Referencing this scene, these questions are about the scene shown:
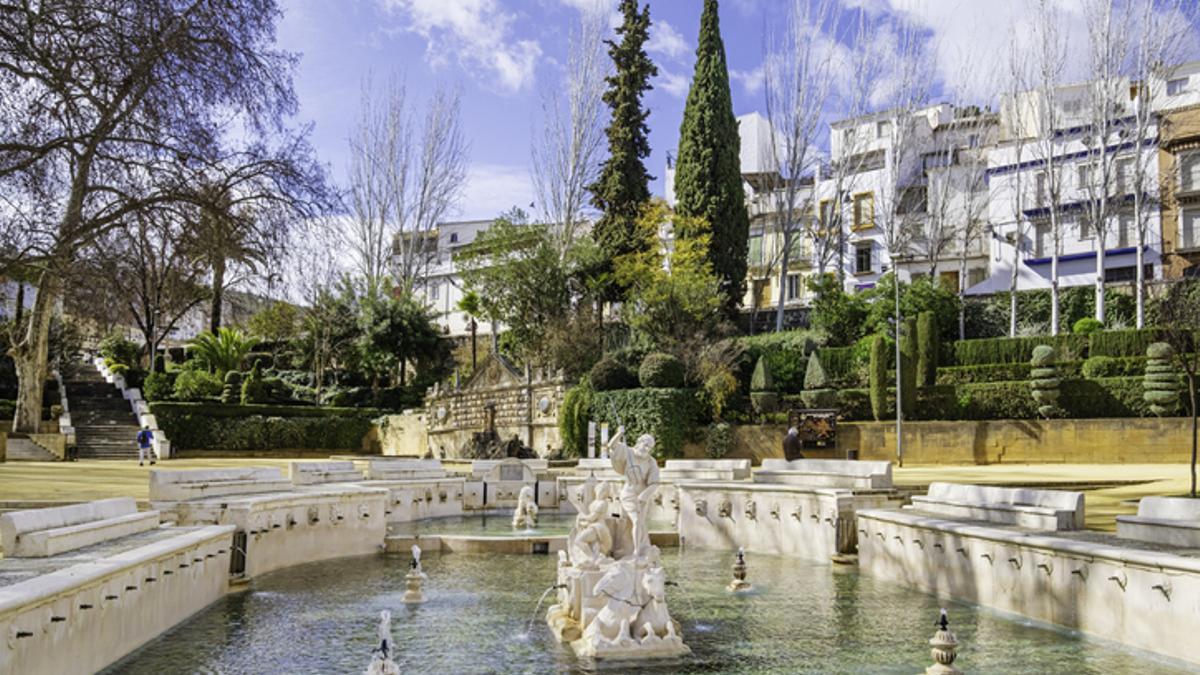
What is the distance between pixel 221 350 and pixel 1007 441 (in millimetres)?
34581

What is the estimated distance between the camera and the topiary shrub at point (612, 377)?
32219 mm

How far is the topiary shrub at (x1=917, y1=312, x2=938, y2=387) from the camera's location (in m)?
30.6

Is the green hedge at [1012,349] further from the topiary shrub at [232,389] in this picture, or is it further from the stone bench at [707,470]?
the topiary shrub at [232,389]

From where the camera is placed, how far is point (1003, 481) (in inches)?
765

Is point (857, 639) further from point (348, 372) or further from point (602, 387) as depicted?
point (348, 372)

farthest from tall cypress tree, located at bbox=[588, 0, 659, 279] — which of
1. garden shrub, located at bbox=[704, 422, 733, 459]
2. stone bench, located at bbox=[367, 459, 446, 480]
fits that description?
stone bench, located at bbox=[367, 459, 446, 480]

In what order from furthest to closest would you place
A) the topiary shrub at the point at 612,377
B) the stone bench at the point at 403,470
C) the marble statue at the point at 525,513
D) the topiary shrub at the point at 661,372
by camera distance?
the topiary shrub at the point at 612,377
the topiary shrub at the point at 661,372
the stone bench at the point at 403,470
the marble statue at the point at 525,513

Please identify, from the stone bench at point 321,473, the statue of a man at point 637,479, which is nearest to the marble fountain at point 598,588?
the statue of a man at point 637,479

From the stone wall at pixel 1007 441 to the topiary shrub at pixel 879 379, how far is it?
2.20 feet

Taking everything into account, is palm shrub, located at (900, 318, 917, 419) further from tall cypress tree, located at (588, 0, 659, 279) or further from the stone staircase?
the stone staircase

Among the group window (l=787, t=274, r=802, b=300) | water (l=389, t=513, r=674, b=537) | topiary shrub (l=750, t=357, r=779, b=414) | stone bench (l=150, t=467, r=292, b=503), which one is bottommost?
water (l=389, t=513, r=674, b=537)

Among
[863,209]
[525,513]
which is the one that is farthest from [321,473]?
[863,209]

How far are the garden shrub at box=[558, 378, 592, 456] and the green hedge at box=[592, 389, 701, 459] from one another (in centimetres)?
140

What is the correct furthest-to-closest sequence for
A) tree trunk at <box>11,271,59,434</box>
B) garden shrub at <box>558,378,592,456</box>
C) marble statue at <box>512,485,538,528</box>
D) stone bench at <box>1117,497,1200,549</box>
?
1. garden shrub at <box>558,378,592,456</box>
2. tree trunk at <box>11,271,59,434</box>
3. marble statue at <box>512,485,538,528</box>
4. stone bench at <box>1117,497,1200,549</box>
